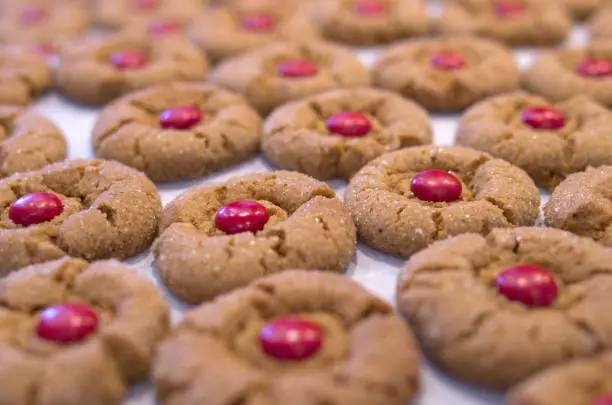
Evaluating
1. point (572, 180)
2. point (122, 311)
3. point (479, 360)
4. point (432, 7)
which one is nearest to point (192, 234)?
point (122, 311)

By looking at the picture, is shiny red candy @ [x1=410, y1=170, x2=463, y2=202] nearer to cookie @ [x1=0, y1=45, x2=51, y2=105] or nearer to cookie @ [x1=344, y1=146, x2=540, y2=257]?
cookie @ [x1=344, y1=146, x2=540, y2=257]

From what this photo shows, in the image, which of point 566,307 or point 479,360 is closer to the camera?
point 479,360

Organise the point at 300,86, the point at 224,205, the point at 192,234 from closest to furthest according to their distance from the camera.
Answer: the point at 192,234 → the point at 224,205 → the point at 300,86

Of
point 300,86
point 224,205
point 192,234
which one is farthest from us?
point 300,86

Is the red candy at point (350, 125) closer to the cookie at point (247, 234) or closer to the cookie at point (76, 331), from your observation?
the cookie at point (247, 234)

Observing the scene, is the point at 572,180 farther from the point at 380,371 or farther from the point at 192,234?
the point at 192,234

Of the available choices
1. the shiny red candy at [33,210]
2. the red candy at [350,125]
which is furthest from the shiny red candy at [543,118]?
the shiny red candy at [33,210]

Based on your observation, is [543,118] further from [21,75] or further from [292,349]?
[21,75]
